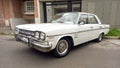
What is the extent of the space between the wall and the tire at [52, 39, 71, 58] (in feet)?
18.9

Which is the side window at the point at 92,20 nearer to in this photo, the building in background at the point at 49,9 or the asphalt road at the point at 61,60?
the asphalt road at the point at 61,60

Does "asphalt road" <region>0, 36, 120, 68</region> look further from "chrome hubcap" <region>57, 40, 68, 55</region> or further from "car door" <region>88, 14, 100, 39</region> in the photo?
"car door" <region>88, 14, 100, 39</region>

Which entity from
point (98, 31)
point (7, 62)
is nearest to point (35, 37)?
point (7, 62)

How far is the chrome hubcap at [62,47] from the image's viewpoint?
14.4 ft

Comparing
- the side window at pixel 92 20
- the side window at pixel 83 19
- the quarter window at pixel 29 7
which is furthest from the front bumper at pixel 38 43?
the quarter window at pixel 29 7

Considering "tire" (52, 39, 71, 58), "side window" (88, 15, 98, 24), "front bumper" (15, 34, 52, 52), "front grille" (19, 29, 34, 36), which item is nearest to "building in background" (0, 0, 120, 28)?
"side window" (88, 15, 98, 24)

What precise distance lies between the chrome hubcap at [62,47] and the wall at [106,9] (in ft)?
19.3

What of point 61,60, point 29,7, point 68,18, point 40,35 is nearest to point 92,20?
point 68,18

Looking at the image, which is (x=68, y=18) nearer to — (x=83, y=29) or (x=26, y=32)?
(x=83, y=29)

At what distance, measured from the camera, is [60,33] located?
4.20 m

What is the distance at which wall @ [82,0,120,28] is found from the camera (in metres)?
9.17

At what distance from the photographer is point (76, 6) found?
36.0 ft

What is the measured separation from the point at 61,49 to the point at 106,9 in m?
6.33

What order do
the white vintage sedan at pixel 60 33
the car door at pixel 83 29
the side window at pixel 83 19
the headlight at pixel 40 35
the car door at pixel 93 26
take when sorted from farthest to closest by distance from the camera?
the car door at pixel 93 26 → the side window at pixel 83 19 → the car door at pixel 83 29 → the white vintage sedan at pixel 60 33 → the headlight at pixel 40 35
